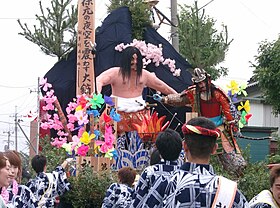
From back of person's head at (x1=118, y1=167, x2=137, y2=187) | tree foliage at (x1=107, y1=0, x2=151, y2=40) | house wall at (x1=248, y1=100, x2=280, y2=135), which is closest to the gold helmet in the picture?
back of person's head at (x1=118, y1=167, x2=137, y2=187)

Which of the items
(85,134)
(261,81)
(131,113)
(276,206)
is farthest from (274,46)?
(276,206)

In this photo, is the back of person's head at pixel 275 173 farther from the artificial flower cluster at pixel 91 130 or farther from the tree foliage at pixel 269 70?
the tree foliage at pixel 269 70

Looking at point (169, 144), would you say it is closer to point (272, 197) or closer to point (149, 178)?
point (149, 178)

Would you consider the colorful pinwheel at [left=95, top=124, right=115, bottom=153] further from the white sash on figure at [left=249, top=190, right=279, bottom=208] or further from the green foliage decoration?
the white sash on figure at [left=249, top=190, right=279, bottom=208]

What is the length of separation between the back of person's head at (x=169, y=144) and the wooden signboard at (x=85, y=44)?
5785 millimetres

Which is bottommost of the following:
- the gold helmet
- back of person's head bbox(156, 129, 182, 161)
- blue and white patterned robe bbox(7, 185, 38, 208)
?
blue and white patterned robe bbox(7, 185, 38, 208)

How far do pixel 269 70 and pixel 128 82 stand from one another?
3.85m

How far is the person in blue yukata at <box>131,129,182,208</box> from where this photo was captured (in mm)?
3863

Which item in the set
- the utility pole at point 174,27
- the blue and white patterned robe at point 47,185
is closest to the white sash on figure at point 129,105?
the blue and white patterned robe at point 47,185

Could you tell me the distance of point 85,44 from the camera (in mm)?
10016

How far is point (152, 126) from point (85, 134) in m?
Result: 1.67

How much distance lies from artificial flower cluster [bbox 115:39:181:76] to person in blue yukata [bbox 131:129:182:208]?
7.54 meters

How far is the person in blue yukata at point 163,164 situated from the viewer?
3.86 metres

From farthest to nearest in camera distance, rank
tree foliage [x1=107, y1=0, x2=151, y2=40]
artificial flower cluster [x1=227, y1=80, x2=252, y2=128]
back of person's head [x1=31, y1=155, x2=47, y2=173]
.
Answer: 1. tree foliage [x1=107, y1=0, x2=151, y2=40]
2. artificial flower cluster [x1=227, y1=80, x2=252, y2=128]
3. back of person's head [x1=31, y1=155, x2=47, y2=173]
